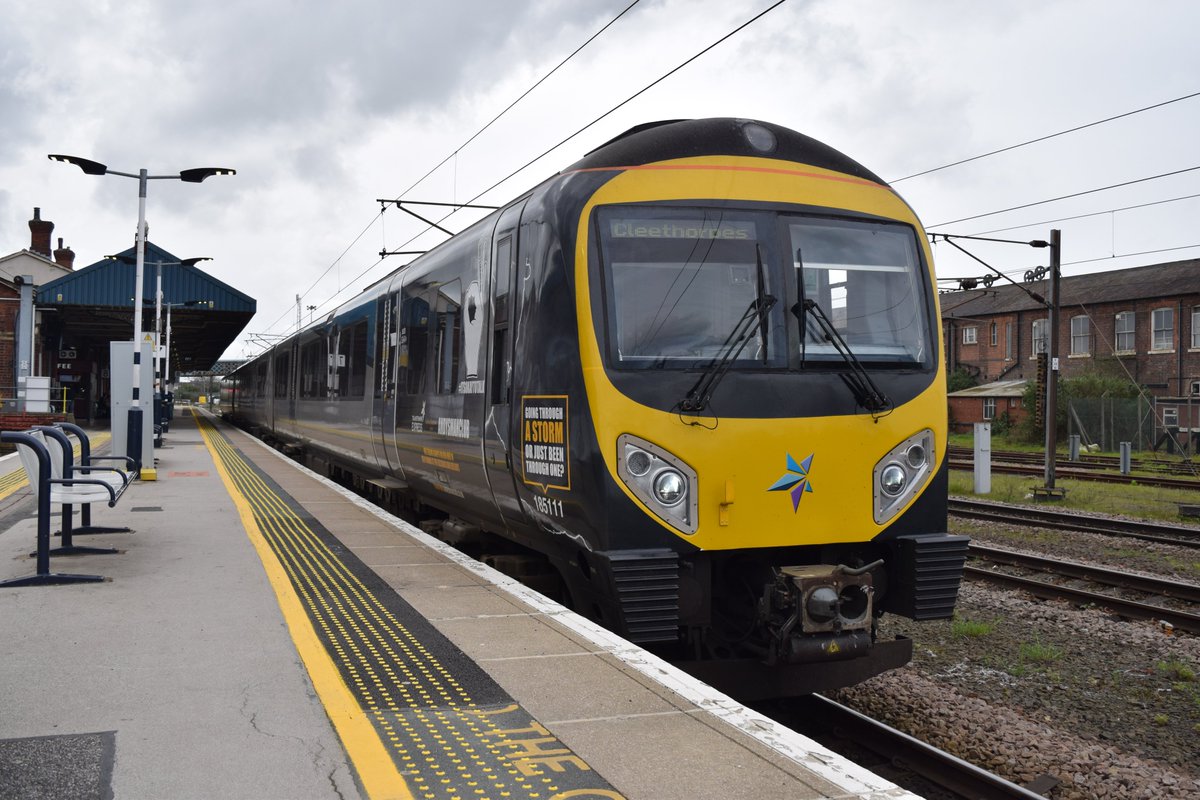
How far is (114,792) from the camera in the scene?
3.32 m

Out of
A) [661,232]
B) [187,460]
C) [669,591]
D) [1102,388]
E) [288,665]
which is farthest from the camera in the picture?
[1102,388]

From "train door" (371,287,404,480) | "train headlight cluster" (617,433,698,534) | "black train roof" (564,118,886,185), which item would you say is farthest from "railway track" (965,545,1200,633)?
"train door" (371,287,404,480)

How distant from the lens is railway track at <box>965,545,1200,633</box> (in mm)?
8648

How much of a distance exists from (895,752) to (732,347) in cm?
228

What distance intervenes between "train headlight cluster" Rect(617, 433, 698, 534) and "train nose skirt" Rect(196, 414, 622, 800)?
1204 mm

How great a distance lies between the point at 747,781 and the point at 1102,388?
38172 mm

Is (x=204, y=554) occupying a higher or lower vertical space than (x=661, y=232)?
lower

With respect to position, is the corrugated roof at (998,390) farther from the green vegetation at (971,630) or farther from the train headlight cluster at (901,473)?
the train headlight cluster at (901,473)

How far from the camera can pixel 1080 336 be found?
43.2m

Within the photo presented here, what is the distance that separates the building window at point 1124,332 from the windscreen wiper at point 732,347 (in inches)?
1585

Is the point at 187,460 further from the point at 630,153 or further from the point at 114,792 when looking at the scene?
the point at 114,792

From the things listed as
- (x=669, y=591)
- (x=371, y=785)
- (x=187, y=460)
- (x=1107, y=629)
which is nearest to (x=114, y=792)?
(x=371, y=785)

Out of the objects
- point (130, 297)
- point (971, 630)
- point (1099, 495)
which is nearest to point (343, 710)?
point (971, 630)

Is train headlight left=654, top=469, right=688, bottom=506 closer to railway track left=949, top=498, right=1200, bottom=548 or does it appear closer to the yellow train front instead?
the yellow train front
